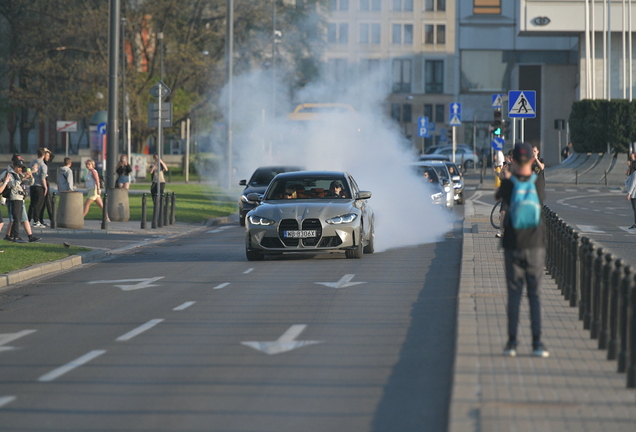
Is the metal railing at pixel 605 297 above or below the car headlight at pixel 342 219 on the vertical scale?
below

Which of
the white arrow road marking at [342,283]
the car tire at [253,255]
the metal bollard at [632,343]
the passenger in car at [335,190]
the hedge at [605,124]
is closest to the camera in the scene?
the metal bollard at [632,343]

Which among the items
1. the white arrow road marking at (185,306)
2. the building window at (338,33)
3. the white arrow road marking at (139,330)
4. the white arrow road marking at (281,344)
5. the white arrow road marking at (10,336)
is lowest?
the white arrow road marking at (10,336)

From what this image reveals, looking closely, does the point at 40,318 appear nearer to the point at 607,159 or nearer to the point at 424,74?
the point at 607,159

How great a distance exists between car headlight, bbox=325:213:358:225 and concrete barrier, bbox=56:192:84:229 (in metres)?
9.56

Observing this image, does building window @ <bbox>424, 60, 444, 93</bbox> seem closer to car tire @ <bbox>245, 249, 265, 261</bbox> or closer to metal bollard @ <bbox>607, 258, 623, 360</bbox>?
car tire @ <bbox>245, 249, 265, 261</bbox>

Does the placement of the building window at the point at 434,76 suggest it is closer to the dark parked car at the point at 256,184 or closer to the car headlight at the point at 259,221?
the dark parked car at the point at 256,184

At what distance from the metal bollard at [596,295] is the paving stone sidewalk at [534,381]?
0.38ft

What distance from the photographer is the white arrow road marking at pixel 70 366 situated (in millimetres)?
8172

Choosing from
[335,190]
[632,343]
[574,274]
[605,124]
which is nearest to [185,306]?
[574,274]

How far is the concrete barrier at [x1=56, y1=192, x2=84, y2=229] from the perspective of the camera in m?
24.7

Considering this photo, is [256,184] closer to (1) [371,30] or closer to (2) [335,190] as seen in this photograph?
(1) [371,30]

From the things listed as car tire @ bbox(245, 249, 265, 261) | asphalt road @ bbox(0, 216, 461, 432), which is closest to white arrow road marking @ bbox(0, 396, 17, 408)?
asphalt road @ bbox(0, 216, 461, 432)

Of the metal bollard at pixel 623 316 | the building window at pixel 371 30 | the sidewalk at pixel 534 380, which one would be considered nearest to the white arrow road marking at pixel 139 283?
the sidewalk at pixel 534 380

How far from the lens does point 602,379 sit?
7.40 metres
